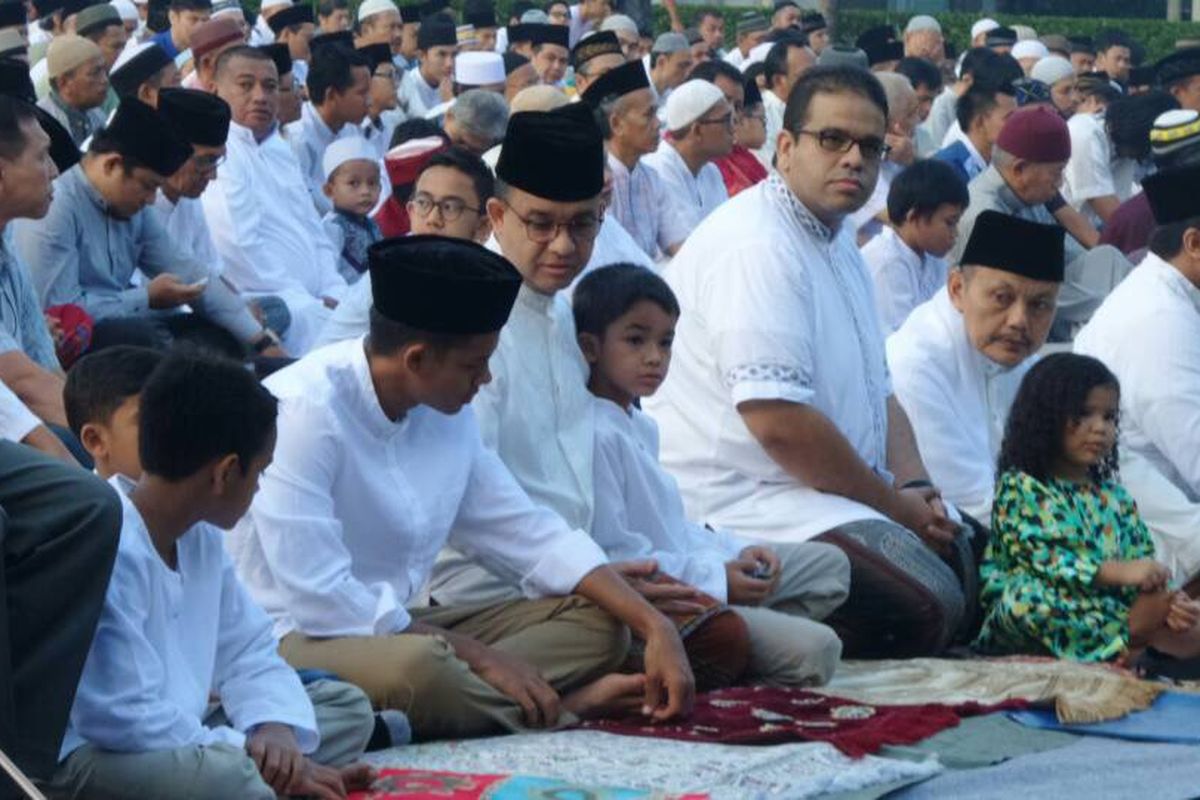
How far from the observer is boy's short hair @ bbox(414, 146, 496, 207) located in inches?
272

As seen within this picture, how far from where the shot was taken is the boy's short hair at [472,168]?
690cm

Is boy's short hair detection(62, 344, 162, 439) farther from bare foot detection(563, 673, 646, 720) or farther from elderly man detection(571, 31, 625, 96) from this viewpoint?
elderly man detection(571, 31, 625, 96)

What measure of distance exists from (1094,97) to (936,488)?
29.1 ft

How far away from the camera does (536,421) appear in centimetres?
575

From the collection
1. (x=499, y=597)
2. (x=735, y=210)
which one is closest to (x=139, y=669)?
(x=499, y=597)

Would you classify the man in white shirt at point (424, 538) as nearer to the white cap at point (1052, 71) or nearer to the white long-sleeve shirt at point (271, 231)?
the white long-sleeve shirt at point (271, 231)

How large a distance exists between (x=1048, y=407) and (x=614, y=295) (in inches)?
50.9

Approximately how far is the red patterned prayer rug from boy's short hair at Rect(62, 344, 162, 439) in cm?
120

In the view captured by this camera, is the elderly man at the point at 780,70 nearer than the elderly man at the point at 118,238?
No

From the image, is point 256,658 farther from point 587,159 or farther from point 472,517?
point 587,159

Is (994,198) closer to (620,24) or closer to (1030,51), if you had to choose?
(620,24)

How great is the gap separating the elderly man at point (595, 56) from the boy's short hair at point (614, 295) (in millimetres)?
5850

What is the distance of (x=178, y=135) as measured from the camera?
777 centimetres

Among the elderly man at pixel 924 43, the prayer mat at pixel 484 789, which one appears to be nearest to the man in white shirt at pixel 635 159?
the prayer mat at pixel 484 789
